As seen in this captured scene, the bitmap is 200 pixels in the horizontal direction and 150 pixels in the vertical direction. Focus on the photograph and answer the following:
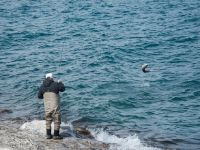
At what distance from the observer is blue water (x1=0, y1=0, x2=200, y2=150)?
21.3m

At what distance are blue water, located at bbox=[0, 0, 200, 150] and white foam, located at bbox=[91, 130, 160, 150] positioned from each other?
747mm

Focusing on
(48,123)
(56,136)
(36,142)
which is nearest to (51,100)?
(48,123)

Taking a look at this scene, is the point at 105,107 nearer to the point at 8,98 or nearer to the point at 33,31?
the point at 8,98

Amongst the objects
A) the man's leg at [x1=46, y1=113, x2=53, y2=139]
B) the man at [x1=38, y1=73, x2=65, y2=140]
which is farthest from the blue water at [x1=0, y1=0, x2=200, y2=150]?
the man's leg at [x1=46, y1=113, x2=53, y2=139]

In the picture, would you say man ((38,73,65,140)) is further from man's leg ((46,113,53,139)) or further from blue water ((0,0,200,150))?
blue water ((0,0,200,150))

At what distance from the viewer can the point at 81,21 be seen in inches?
1711

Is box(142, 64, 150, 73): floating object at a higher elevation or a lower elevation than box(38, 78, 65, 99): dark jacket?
lower

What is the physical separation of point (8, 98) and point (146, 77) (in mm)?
8189

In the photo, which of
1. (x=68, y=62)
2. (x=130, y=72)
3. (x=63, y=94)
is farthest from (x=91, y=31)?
(x=63, y=94)

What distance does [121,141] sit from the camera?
17.9m

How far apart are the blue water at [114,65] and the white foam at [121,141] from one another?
747 millimetres

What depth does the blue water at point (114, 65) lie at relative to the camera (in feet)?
69.9

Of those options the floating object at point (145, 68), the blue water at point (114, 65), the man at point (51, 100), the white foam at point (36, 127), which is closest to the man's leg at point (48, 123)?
the man at point (51, 100)

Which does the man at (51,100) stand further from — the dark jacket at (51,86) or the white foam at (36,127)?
the white foam at (36,127)
